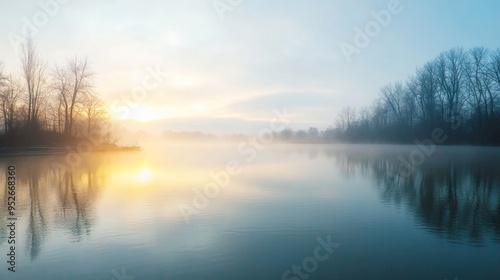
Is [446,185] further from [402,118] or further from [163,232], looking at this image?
[402,118]

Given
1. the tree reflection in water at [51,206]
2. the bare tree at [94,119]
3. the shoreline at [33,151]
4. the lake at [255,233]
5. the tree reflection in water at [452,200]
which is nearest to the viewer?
the lake at [255,233]

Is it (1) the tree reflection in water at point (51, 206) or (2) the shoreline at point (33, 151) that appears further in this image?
(2) the shoreline at point (33, 151)

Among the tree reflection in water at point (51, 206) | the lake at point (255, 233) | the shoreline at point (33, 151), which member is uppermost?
the shoreline at point (33, 151)

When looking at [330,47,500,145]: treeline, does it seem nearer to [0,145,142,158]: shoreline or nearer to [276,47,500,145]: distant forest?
[276,47,500,145]: distant forest

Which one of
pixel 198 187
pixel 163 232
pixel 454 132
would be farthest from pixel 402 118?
pixel 163 232

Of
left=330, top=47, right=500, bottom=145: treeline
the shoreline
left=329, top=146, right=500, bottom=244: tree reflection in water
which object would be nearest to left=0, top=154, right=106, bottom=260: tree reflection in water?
left=329, top=146, right=500, bottom=244: tree reflection in water

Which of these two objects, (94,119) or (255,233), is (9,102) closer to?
(94,119)

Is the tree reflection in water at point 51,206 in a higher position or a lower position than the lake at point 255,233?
higher

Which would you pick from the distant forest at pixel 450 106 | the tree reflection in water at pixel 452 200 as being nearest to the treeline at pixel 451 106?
the distant forest at pixel 450 106

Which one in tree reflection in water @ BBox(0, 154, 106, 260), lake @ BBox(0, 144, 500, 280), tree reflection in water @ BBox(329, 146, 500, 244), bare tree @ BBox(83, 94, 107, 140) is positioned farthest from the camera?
bare tree @ BBox(83, 94, 107, 140)

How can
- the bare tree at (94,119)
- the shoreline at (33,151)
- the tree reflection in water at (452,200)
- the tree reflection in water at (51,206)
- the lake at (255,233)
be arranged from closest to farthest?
the lake at (255,233)
the tree reflection in water at (51,206)
the tree reflection in water at (452,200)
the shoreline at (33,151)
the bare tree at (94,119)

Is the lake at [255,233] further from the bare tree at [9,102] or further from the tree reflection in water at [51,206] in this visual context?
the bare tree at [9,102]

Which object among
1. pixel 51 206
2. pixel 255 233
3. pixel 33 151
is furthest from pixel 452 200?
pixel 33 151

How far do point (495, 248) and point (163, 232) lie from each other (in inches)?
296
